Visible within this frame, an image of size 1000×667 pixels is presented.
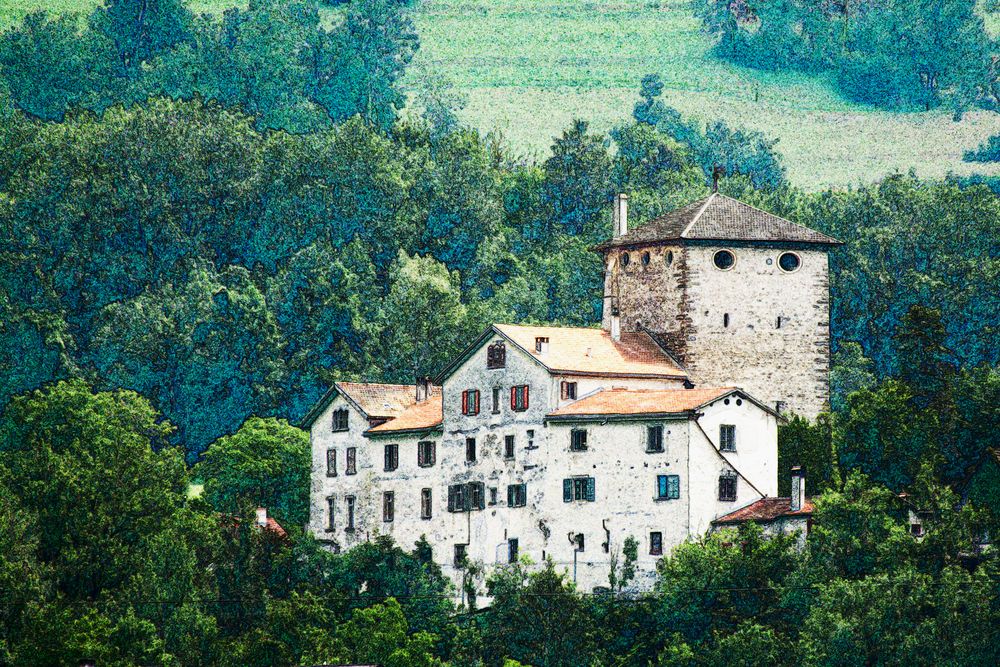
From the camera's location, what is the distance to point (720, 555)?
3740 inches

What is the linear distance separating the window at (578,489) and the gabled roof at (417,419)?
7.80 m

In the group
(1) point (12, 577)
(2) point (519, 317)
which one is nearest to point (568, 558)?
(1) point (12, 577)

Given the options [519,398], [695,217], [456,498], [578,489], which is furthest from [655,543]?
[695,217]

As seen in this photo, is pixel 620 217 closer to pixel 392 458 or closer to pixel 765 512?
pixel 392 458

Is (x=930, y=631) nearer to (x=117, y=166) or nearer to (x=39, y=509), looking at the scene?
(x=39, y=509)

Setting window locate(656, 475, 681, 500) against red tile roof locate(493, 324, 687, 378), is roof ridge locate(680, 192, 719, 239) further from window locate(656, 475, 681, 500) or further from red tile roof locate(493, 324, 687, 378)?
window locate(656, 475, 681, 500)

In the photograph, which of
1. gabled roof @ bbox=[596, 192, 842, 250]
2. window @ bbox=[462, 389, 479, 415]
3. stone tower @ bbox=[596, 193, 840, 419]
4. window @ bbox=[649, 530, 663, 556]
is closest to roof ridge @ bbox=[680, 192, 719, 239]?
gabled roof @ bbox=[596, 192, 842, 250]

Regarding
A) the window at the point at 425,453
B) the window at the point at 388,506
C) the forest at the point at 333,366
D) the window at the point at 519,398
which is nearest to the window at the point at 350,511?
the window at the point at 388,506

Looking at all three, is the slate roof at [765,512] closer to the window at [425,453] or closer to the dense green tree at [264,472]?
the window at [425,453]

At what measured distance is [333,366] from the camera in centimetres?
14000

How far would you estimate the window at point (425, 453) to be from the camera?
106 m

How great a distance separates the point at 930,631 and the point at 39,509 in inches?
1562

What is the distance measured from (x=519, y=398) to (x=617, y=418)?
5.30 metres

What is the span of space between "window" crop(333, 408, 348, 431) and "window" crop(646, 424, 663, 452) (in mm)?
17323
